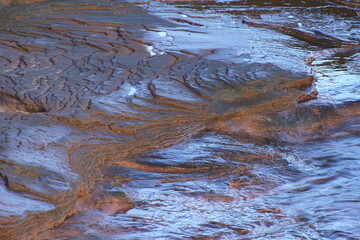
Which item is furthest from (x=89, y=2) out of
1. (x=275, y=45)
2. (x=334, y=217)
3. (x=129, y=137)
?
(x=334, y=217)

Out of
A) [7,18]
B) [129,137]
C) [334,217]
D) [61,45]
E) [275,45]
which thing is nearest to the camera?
[334,217]

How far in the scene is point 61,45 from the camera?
5.64 metres

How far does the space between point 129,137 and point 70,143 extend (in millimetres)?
484

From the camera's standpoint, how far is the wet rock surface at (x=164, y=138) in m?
2.96

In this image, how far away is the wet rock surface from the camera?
9.71 ft

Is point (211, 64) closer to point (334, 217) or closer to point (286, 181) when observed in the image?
point (286, 181)

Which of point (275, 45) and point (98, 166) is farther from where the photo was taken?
point (275, 45)

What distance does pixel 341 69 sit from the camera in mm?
5773

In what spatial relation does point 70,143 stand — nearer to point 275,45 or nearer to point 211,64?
point 211,64

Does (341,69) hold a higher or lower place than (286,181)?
higher

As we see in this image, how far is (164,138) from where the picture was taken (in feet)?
13.0

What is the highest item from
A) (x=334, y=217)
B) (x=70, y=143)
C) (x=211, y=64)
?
(x=211, y=64)

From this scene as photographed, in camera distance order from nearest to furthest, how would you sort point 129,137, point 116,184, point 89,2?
point 116,184 < point 129,137 < point 89,2

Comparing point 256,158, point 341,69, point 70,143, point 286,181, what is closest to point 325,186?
point 286,181
